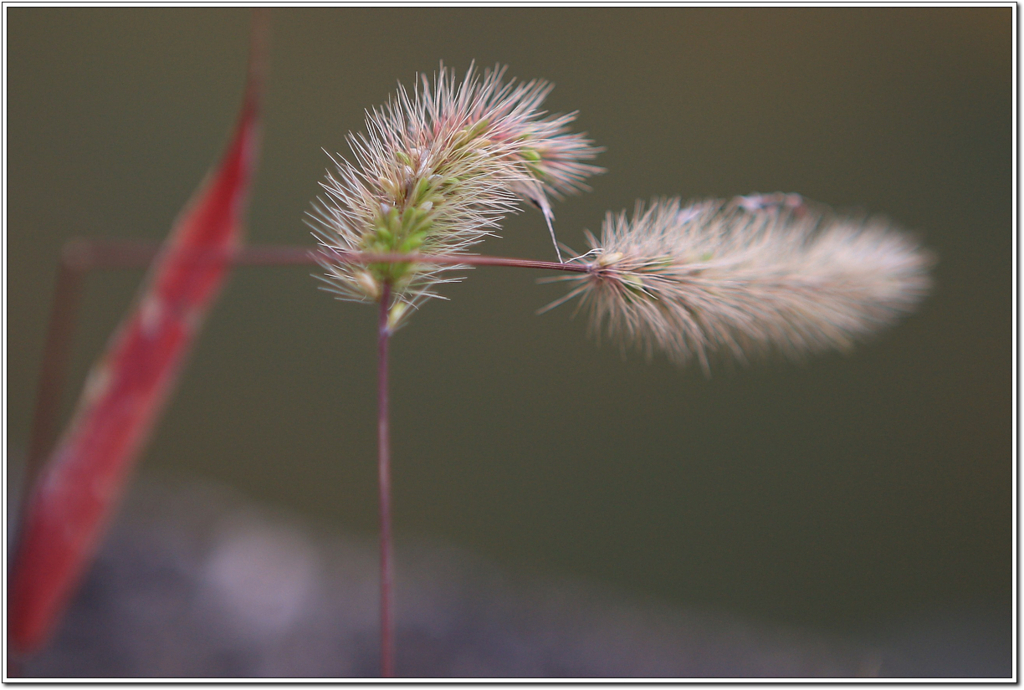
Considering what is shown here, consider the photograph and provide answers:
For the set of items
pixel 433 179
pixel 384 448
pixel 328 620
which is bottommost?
pixel 328 620

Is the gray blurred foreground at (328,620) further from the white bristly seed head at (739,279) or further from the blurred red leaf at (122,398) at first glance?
the white bristly seed head at (739,279)

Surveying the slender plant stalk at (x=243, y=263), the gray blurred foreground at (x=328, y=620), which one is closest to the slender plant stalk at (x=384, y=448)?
the slender plant stalk at (x=243, y=263)

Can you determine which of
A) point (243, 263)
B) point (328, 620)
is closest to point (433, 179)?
point (243, 263)

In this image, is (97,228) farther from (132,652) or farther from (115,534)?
(132,652)

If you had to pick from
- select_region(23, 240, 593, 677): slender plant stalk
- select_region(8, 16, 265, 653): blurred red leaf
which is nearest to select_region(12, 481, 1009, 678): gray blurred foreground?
select_region(8, 16, 265, 653): blurred red leaf

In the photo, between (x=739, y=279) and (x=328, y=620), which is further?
(x=328, y=620)

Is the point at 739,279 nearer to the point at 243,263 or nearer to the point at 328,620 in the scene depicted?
the point at 243,263
